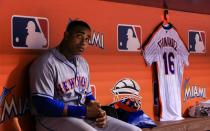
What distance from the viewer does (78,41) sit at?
3957mm

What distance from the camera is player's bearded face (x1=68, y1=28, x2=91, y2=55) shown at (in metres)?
3.95

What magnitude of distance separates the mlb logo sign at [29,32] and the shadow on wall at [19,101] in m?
0.15

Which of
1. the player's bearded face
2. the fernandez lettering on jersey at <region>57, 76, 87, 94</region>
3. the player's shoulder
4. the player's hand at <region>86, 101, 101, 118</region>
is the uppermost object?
the player's bearded face

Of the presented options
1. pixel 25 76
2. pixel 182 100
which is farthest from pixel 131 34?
pixel 25 76

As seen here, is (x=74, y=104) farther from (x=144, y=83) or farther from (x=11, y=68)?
(x=144, y=83)

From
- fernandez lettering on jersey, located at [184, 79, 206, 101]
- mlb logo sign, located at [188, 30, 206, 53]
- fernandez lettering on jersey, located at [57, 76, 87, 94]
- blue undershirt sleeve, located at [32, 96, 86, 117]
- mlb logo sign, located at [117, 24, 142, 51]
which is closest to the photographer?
blue undershirt sleeve, located at [32, 96, 86, 117]

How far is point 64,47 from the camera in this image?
400cm

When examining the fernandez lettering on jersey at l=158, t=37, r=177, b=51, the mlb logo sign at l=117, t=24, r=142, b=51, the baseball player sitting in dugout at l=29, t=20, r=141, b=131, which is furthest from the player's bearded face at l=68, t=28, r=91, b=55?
the fernandez lettering on jersey at l=158, t=37, r=177, b=51

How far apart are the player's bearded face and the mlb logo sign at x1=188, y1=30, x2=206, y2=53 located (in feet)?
8.48

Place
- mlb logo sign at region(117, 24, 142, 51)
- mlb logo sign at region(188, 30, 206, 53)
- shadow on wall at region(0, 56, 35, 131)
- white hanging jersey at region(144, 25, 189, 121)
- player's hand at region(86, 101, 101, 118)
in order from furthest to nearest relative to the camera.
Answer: mlb logo sign at region(188, 30, 206, 53) → white hanging jersey at region(144, 25, 189, 121) → mlb logo sign at region(117, 24, 142, 51) → shadow on wall at region(0, 56, 35, 131) → player's hand at region(86, 101, 101, 118)

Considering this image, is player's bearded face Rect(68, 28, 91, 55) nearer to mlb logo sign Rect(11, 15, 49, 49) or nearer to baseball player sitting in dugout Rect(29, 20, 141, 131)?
baseball player sitting in dugout Rect(29, 20, 141, 131)

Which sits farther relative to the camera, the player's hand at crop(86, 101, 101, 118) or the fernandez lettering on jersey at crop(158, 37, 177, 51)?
the fernandez lettering on jersey at crop(158, 37, 177, 51)

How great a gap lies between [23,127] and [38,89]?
0.64 metres

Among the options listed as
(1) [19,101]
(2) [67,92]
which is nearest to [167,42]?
(2) [67,92]
